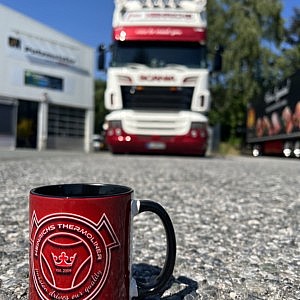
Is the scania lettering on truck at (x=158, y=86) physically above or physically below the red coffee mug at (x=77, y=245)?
above

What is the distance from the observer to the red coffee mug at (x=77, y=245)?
41.2 inches

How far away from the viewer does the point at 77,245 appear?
1051 mm

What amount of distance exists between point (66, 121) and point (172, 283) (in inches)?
1014

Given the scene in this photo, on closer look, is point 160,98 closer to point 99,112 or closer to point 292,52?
point 292,52

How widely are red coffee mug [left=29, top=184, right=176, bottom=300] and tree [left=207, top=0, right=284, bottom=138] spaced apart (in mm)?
24013

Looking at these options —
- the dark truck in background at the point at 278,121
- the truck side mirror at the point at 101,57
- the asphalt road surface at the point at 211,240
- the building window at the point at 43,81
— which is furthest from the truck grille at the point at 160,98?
the building window at the point at 43,81

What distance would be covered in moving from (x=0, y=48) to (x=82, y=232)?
76.1ft

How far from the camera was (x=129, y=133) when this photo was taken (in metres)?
9.40

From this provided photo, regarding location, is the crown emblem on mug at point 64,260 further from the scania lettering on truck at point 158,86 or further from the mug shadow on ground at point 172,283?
the scania lettering on truck at point 158,86

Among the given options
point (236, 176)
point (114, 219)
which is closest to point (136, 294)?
point (114, 219)

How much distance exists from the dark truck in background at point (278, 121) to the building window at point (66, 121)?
12.7 m

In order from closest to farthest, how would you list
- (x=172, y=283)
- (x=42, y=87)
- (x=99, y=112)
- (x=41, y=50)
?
(x=172, y=283) < (x=41, y=50) < (x=42, y=87) < (x=99, y=112)

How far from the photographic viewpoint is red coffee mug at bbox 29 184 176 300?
3.43 feet

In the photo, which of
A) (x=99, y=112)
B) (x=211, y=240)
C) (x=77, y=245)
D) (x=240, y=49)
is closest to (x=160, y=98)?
(x=211, y=240)
